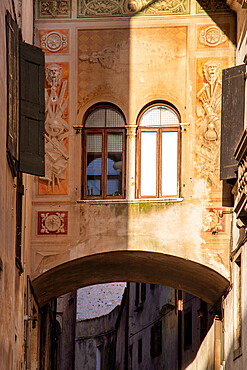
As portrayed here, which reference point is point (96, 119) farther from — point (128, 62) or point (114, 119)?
point (128, 62)

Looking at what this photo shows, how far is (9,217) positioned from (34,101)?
93.3 inches

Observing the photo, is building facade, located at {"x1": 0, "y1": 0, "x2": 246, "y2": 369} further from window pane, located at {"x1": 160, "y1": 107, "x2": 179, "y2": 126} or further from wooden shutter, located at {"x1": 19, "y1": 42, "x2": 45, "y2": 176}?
wooden shutter, located at {"x1": 19, "y1": 42, "x2": 45, "y2": 176}

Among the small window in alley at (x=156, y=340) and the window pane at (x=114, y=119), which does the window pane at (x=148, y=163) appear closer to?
the window pane at (x=114, y=119)

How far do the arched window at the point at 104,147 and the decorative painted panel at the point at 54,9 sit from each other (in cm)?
211

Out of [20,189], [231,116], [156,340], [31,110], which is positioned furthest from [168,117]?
[156,340]

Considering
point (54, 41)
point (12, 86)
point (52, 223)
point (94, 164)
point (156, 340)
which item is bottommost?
point (156, 340)

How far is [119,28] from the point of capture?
2056 centimetres

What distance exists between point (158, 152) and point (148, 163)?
0.31 metres

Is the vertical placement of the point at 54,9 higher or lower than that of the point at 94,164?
higher

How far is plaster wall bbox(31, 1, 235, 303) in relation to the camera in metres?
19.9

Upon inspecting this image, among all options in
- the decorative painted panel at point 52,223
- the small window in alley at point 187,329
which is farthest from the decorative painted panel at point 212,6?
the small window in alley at point 187,329

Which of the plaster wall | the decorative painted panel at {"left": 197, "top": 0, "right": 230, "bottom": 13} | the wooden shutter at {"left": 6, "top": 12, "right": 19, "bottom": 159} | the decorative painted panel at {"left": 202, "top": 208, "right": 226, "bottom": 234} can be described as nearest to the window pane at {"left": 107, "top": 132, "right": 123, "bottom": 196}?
the plaster wall

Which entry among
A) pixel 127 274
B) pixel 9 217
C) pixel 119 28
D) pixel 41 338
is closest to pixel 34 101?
pixel 9 217

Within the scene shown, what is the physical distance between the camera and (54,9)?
2062 cm
